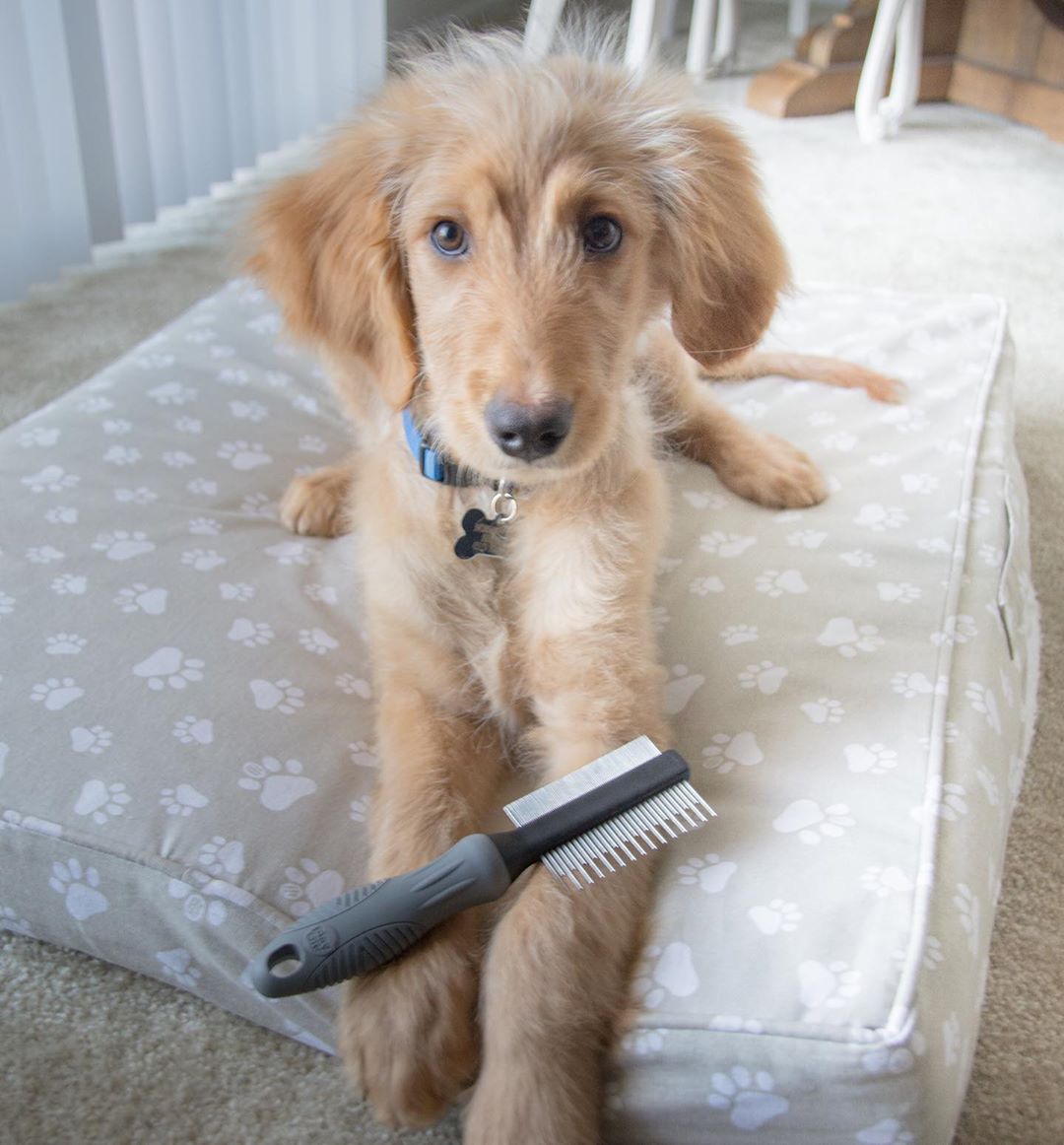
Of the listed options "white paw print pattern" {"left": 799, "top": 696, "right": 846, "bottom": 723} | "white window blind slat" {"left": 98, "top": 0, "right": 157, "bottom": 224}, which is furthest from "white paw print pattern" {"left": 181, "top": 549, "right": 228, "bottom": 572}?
"white window blind slat" {"left": 98, "top": 0, "right": 157, "bottom": 224}

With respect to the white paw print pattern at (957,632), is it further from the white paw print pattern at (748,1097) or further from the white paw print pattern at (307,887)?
the white paw print pattern at (307,887)

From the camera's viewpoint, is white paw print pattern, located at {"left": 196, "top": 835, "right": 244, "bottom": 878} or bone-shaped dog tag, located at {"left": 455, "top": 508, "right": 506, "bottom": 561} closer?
white paw print pattern, located at {"left": 196, "top": 835, "right": 244, "bottom": 878}

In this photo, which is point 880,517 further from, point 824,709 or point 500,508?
point 500,508

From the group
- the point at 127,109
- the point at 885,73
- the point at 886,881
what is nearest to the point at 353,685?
the point at 886,881

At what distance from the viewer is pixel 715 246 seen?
1496mm

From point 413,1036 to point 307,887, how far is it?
249 millimetres

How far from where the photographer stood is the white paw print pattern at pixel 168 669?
152 centimetres

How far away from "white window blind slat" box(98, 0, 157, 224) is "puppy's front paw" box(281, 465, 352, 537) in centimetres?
199

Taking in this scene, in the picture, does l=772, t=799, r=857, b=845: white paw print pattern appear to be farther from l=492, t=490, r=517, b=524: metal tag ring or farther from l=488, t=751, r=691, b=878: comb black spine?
l=492, t=490, r=517, b=524: metal tag ring

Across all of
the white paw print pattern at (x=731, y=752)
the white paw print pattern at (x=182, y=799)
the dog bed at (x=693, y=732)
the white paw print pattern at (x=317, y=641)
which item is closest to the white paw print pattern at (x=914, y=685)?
the dog bed at (x=693, y=732)

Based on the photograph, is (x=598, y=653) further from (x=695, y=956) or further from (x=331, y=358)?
(x=331, y=358)

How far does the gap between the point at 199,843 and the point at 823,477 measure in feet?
4.06

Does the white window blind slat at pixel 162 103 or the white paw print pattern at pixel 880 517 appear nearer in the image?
the white paw print pattern at pixel 880 517

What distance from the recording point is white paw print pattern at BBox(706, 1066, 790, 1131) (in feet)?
3.57
